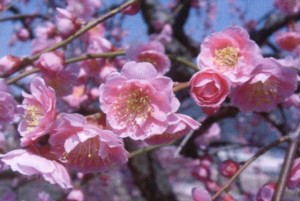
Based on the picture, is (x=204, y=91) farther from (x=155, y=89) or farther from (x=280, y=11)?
(x=280, y=11)

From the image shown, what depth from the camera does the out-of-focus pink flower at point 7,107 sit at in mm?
1118

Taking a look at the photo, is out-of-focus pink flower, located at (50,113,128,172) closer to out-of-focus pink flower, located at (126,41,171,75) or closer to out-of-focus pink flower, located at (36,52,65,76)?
out-of-focus pink flower, located at (36,52,65,76)

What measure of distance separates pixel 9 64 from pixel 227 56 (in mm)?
557

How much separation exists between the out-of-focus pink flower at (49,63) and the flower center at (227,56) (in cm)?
42

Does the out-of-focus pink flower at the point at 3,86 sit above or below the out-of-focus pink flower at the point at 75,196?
above

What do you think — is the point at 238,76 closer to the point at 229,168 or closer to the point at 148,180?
the point at 229,168

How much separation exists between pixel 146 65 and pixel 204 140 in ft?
5.26

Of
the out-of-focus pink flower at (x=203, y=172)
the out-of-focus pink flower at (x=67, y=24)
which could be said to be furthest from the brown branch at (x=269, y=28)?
the out-of-focus pink flower at (x=67, y=24)

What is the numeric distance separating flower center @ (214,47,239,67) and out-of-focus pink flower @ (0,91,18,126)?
528 mm

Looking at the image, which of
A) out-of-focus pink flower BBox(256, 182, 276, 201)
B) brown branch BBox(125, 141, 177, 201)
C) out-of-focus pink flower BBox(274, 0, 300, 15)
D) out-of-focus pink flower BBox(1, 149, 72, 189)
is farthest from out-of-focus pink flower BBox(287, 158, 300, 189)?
out-of-focus pink flower BBox(274, 0, 300, 15)

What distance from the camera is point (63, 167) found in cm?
92

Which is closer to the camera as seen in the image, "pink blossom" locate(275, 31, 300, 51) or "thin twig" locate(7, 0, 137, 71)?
"thin twig" locate(7, 0, 137, 71)

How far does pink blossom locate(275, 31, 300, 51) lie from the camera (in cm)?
159

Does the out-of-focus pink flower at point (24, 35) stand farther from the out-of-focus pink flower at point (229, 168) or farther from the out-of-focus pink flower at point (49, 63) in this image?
the out-of-focus pink flower at point (229, 168)
